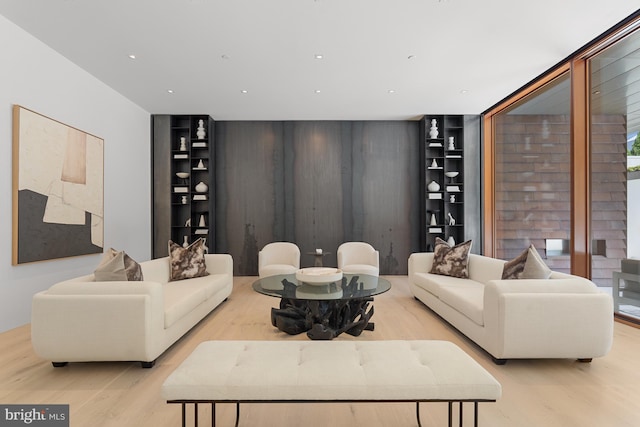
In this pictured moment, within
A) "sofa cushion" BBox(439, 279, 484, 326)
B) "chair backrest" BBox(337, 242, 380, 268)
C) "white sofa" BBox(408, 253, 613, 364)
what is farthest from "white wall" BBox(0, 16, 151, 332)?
"white sofa" BBox(408, 253, 613, 364)

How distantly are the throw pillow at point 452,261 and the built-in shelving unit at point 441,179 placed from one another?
186cm

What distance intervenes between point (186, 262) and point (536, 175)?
15.7 feet

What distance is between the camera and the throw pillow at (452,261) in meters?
3.91

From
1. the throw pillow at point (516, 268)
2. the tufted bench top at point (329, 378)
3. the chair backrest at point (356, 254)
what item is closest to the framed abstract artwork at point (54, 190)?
the tufted bench top at point (329, 378)

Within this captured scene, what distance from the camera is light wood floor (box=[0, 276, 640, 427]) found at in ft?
5.86

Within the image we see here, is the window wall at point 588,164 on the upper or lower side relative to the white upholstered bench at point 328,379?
upper

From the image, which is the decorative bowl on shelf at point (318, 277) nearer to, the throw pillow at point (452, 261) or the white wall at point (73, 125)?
the throw pillow at point (452, 261)

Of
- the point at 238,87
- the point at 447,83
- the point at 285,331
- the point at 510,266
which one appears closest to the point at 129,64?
the point at 238,87

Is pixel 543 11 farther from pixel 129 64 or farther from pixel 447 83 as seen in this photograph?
pixel 129 64

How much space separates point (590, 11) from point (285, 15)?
2727 millimetres

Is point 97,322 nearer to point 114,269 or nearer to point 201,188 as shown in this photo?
point 114,269

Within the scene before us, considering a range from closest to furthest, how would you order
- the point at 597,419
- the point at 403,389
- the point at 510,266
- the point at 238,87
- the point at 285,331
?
the point at 403,389, the point at 597,419, the point at 510,266, the point at 285,331, the point at 238,87

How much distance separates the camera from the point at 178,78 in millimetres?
4301

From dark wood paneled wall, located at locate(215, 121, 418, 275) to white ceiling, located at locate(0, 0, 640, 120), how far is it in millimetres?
1109
